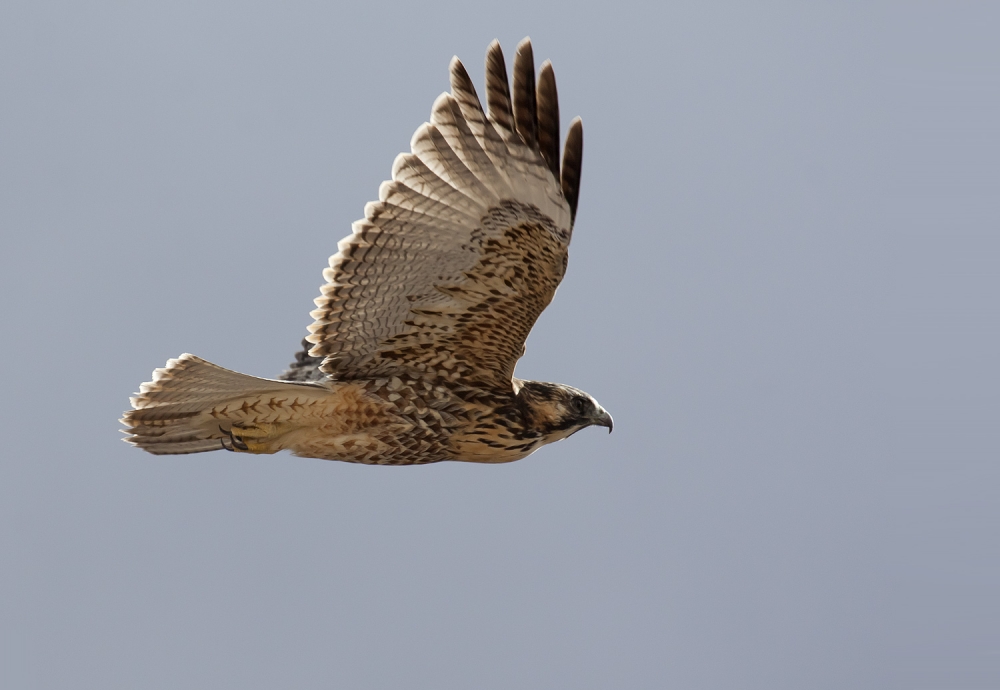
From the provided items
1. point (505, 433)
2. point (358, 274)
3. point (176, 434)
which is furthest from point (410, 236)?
point (176, 434)

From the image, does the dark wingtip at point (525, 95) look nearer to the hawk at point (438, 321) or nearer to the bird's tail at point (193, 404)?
the hawk at point (438, 321)

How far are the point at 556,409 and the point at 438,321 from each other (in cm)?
82

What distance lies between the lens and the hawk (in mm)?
5633

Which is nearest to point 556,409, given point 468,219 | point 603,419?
point 603,419

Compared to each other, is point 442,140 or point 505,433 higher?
point 442,140

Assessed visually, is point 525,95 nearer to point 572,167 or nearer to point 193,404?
point 572,167

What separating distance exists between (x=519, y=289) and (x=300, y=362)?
198 cm

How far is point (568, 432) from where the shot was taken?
6.45m

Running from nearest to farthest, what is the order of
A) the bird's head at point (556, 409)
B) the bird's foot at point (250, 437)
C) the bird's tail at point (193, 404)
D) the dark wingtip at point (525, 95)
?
1. the dark wingtip at point (525, 95)
2. the bird's tail at point (193, 404)
3. the bird's foot at point (250, 437)
4. the bird's head at point (556, 409)

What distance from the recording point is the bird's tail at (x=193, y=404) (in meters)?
5.91

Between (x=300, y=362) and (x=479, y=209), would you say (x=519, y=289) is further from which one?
(x=300, y=362)

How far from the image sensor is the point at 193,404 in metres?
6.07

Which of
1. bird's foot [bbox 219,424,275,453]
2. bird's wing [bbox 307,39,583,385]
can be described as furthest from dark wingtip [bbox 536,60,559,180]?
bird's foot [bbox 219,424,275,453]

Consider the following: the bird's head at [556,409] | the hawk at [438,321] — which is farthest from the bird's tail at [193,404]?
the bird's head at [556,409]
